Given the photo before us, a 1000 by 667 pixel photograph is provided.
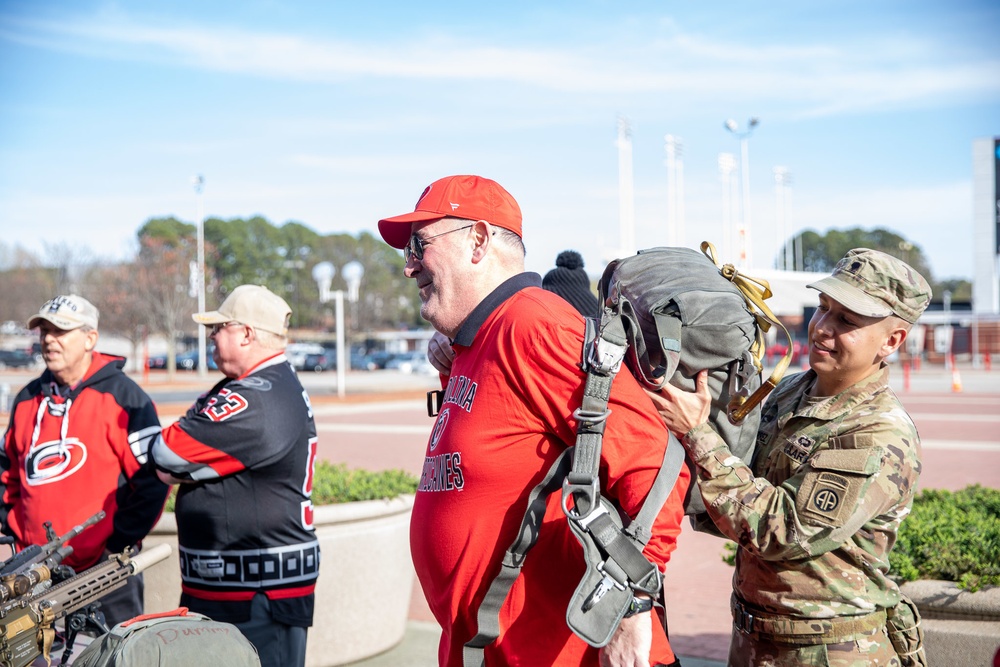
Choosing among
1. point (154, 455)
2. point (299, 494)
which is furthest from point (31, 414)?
point (299, 494)

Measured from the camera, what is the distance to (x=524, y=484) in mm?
A: 2078

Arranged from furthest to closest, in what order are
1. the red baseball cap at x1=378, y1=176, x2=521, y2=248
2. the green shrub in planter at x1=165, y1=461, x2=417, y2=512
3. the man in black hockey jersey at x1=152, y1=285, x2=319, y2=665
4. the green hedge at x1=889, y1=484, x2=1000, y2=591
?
1. the green shrub in planter at x1=165, y1=461, x2=417, y2=512
2. the green hedge at x1=889, y1=484, x2=1000, y2=591
3. the man in black hockey jersey at x1=152, y1=285, x2=319, y2=665
4. the red baseball cap at x1=378, y1=176, x2=521, y2=248

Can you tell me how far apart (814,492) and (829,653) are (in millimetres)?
466

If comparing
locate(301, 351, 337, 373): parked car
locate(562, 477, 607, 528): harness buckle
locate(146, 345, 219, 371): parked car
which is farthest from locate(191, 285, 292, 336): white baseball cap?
locate(146, 345, 219, 371): parked car

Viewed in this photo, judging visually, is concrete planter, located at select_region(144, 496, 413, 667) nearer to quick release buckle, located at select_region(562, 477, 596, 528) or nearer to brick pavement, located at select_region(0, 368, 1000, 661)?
brick pavement, located at select_region(0, 368, 1000, 661)

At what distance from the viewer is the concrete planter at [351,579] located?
5082 mm

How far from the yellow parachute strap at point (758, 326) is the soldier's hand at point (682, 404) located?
13cm

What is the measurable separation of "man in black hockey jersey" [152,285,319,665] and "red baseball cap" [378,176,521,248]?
1327 mm

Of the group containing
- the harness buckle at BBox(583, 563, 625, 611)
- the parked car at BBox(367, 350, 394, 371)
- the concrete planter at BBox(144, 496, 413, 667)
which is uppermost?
the harness buckle at BBox(583, 563, 625, 611)

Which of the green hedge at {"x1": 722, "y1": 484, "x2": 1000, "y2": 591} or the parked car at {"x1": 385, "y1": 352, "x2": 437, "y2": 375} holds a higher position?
the green hedge at {"x1": 722, "y1": 484, "x2": 1000, "y2": 591}

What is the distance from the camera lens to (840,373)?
2.56m

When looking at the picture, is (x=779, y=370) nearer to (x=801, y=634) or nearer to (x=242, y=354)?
(x=801, y=634)

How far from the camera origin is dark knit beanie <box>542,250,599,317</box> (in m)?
4.02

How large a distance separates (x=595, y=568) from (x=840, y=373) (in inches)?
42.8
